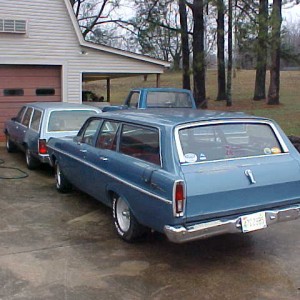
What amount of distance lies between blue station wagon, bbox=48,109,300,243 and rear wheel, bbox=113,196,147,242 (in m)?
0.01

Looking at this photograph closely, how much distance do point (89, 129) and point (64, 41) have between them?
8095mm

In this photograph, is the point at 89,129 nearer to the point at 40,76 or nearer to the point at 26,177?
the point at 26,177

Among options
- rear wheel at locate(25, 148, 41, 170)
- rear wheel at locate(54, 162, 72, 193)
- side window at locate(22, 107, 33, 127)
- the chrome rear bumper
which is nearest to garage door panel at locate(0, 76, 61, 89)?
side window at locate(22, 107, 33, 127)

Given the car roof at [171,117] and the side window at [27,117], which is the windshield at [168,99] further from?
the car roof at [171,117]

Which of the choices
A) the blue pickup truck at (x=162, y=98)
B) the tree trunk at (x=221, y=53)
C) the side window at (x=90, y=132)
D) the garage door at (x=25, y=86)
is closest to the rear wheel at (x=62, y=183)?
the side window at (x=90, y=132)

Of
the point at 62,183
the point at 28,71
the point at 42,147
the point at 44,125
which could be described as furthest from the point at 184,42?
the point at 62,183

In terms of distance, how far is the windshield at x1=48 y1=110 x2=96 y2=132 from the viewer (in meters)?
8.87

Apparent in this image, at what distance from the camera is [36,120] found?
30.3 ft

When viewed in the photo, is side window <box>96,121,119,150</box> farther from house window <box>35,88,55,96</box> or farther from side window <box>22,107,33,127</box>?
house window <box>35,88,55,96</box>

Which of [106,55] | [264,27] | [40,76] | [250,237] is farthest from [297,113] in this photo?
[250,237]

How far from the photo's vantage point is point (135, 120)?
531cm

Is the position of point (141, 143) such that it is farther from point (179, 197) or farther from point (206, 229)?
point (206, 229)

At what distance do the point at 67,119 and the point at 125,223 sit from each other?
14.0ft

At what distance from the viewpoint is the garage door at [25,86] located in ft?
43.9
